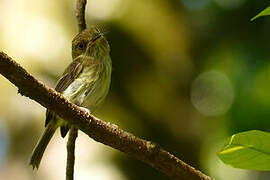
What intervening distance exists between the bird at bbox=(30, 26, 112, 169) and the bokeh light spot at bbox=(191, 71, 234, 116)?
85.6 inches

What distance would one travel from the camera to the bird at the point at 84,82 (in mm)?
4074

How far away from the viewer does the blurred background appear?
16.8 ft

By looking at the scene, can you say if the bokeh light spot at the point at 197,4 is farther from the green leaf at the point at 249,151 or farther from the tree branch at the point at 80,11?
the green leaf at the point at 249,151

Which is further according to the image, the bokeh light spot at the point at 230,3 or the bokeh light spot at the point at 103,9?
the bokeh light spot at the point at 230,3

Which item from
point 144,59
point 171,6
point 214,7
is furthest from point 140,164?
point 214,7

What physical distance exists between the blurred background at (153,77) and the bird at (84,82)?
31.1 inches

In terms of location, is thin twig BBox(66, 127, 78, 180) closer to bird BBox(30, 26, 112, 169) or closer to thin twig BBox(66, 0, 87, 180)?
thin twig BBox(66, 0, 87, 180)

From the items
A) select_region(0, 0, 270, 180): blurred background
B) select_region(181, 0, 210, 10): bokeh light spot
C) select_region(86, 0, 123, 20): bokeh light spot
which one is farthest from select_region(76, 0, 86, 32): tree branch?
select_region(181, 0, 210, 10): bokeh light spot

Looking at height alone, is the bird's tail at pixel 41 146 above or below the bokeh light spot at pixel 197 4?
above

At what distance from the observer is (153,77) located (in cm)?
630

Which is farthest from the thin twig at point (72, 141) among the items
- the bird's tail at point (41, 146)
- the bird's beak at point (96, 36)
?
the bird's beak at point (96, 36)

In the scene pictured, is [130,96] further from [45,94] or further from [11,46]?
[45,94]

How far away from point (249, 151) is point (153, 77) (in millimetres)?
4652

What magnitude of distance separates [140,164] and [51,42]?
1.58m
